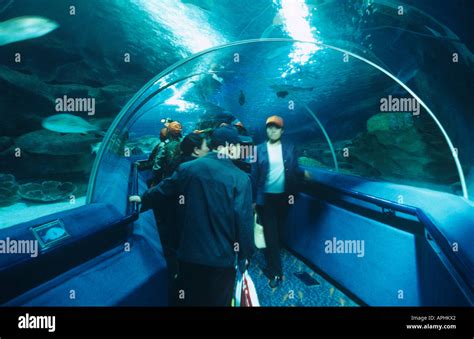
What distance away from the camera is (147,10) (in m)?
5.80

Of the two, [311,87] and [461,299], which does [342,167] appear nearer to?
[311,87]

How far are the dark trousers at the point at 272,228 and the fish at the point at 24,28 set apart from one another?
32.7 ft

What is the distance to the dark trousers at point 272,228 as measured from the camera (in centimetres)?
330

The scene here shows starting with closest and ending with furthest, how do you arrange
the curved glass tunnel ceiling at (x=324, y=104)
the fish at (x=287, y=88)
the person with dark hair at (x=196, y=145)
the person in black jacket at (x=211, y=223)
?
the person in black jacket at (x=211, y=223), the person with dark hair at (x=196, y=145), the curved glass tunnel ceiling at (x=324, y=104), the fish at (x=287, y=88)

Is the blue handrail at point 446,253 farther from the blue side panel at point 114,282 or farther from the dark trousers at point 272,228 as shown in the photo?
the blue side panel at point 114,282

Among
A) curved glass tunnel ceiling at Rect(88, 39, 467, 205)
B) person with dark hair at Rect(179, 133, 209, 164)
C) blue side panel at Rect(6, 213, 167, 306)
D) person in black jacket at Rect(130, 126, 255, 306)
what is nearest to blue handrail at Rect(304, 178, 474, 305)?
person in black jacket at Rect(130, 126, 255, 306)

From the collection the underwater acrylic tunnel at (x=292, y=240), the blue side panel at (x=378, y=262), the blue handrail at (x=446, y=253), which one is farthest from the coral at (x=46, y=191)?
the blue handrail at (x=446, y=253)

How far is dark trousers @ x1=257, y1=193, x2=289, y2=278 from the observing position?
3.30 m

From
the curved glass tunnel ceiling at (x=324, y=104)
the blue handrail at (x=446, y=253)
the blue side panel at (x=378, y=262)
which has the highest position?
the curved glass tunnel ceiling at (x=324, y=104)

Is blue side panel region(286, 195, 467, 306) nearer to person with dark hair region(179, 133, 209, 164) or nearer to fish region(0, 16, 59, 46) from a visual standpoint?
person with dark hair region(179, 133, 209, 164)

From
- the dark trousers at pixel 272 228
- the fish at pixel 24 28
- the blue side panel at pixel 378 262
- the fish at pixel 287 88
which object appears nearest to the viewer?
the blue side panel at pixel 378 262

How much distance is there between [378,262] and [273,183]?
1.59 metres

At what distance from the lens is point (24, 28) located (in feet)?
25.4

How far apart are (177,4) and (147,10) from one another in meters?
1.13
